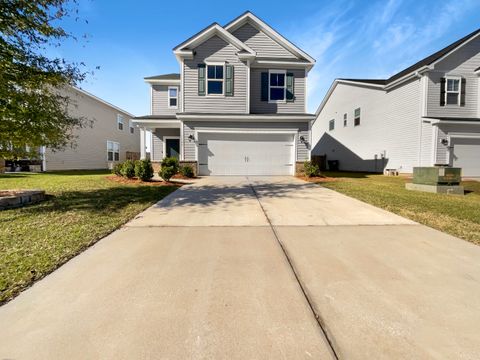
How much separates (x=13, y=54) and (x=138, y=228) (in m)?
5.31

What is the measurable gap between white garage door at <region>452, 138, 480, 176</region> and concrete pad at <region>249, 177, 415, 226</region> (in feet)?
39.1

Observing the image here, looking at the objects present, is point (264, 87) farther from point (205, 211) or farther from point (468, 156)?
point (468, 156)

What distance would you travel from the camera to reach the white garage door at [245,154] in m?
13.7

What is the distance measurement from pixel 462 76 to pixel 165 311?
20.3 meters

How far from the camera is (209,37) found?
13.9 meters

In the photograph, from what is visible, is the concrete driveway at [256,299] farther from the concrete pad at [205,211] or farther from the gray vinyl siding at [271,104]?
the gray vinyl siding at [271,104]

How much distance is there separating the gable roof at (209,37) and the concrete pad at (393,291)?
1305cm

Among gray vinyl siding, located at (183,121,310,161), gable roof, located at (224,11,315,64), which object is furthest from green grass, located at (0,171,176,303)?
gable roof, located at (224,11,315,64)

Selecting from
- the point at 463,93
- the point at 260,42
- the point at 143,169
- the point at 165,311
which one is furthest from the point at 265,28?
the point at 165,311

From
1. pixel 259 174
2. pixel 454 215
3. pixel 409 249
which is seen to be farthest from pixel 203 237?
pixel 259 174

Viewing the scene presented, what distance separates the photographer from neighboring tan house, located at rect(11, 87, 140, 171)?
60.9ft

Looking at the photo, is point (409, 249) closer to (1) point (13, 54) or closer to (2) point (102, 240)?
(2) point (102, 240)

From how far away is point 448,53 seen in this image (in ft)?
46.6

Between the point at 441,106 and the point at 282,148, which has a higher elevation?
the point at 441,106
